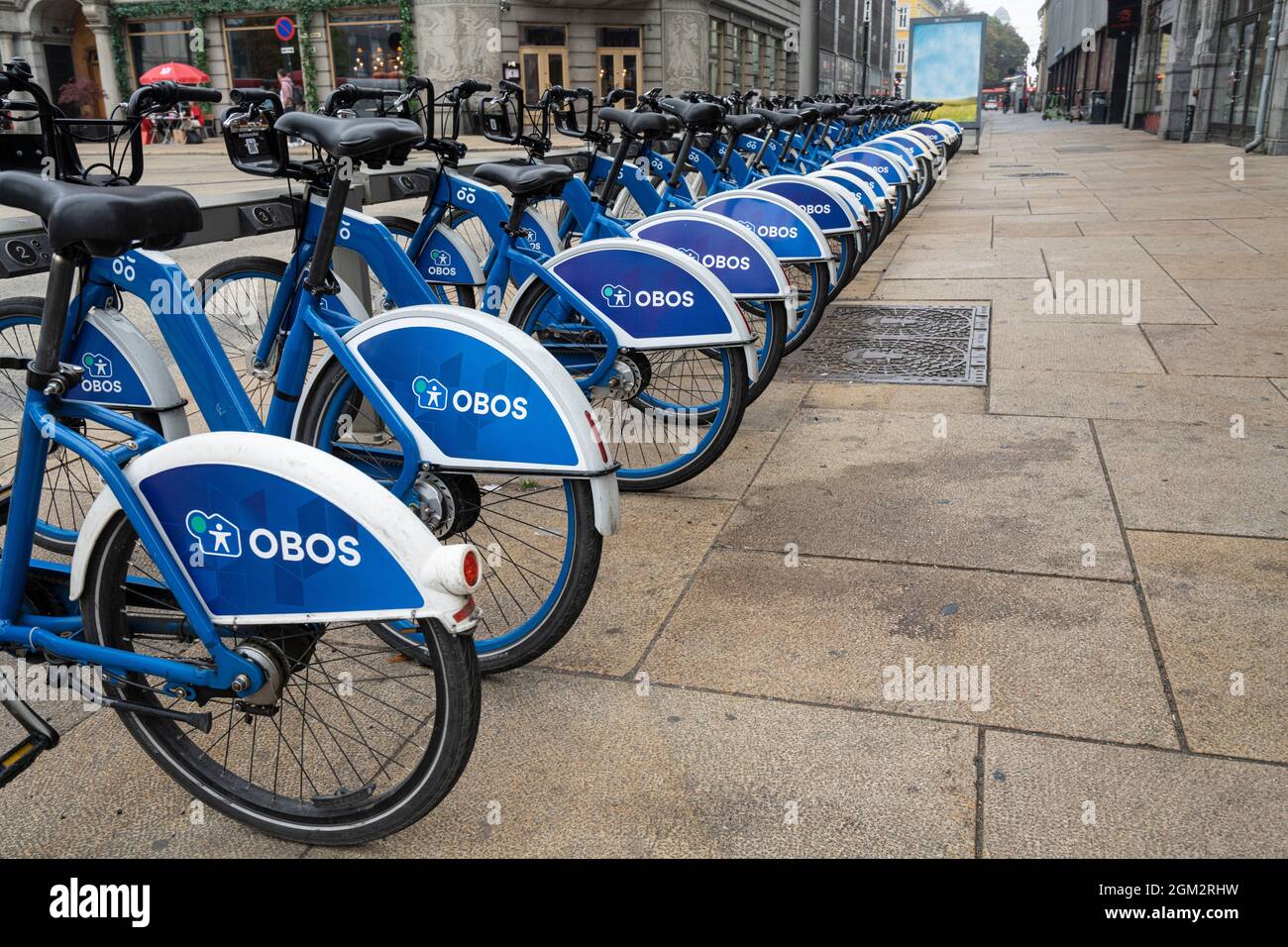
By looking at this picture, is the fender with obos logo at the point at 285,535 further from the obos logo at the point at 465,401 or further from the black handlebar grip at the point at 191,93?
the black handlebar grip at the point at 191,93

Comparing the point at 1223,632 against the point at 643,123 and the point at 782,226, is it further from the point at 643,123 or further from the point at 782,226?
the point at 643,123

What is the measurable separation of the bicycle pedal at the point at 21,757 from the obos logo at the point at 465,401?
1.20m

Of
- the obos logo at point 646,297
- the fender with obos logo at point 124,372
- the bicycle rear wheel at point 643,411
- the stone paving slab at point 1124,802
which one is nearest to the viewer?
the stone paving slab at point 1124,802

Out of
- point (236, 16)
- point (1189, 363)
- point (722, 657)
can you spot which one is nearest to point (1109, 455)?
point (1189, 363)

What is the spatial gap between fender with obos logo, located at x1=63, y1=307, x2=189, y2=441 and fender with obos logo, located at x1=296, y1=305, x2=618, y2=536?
1.94 ft

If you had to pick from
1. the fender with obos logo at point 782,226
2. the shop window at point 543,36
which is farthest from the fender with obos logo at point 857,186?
the shop window at point 543,36

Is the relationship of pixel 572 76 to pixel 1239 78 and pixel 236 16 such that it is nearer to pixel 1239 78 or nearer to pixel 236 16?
pixel 236 16

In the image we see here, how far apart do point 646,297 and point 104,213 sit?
8.00 ft

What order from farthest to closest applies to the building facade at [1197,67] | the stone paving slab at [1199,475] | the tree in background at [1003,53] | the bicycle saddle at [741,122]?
the tree in background at [1003,53] < the building facade at [1197,67] < the bicycle saddle at [741,122] < the stone paving slab at [1199,475]

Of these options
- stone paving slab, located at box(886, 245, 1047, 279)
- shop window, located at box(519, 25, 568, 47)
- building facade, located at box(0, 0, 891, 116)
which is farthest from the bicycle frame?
shop window, located at box(519, 25, 568, 47)

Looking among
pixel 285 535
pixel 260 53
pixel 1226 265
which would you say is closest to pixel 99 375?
pixel 285 535

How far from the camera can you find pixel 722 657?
3.08 meters

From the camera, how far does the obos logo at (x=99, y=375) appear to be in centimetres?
297

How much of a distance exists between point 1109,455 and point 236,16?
37.5 meters
